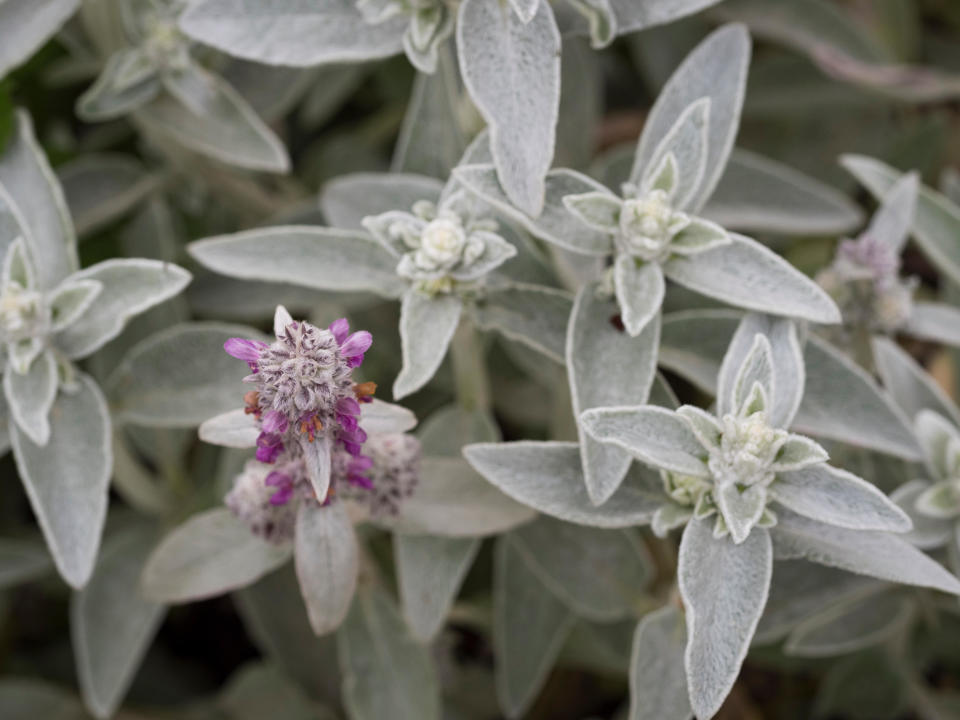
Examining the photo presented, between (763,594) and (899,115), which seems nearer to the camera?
(763,594)

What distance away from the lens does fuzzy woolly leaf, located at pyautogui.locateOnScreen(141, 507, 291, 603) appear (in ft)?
4.42

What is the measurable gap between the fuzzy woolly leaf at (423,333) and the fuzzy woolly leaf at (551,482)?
0.32ft

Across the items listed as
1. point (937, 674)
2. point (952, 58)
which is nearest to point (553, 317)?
point (937, 674)

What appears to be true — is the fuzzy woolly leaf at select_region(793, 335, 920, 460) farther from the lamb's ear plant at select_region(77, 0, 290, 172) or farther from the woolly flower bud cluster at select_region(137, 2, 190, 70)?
the woolly flower bud cluster at select_region(137, 2, 190, 70)

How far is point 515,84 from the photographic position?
1204mm

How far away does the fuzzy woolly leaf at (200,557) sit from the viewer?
135 centimetres

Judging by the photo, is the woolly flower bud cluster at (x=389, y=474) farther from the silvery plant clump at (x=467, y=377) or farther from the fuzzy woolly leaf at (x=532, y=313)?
the fuzzy woolly leaf at (x=532, y=313)

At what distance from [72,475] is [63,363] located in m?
0.14

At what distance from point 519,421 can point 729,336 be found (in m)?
0.59

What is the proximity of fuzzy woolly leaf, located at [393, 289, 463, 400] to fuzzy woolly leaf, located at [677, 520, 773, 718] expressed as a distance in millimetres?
311

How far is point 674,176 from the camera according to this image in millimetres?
1220

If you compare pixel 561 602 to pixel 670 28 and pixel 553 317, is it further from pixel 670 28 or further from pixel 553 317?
pixel 670 28

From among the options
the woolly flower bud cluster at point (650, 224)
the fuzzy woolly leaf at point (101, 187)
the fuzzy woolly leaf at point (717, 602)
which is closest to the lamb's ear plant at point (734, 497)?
the fuzzy woolly leaf at point (717, 602)

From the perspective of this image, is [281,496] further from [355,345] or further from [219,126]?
[219,126]
